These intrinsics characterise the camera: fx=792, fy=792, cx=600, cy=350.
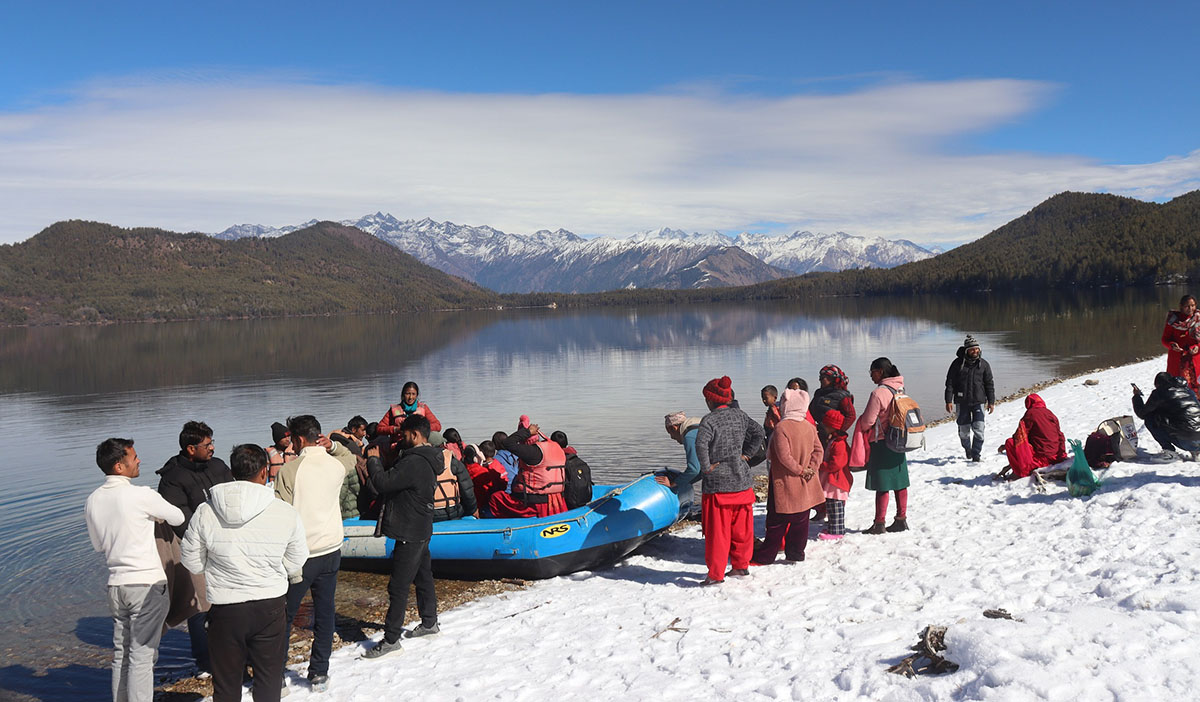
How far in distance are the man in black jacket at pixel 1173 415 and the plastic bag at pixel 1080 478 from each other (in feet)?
3.90

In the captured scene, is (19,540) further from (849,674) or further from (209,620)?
(849,674)

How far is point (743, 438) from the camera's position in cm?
851

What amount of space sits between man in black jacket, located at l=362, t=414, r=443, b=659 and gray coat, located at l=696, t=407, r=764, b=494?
276cm

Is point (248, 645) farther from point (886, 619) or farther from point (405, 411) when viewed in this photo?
point (405, 411)

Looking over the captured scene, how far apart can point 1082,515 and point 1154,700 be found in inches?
185

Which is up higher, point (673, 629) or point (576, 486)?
point (576, 486)

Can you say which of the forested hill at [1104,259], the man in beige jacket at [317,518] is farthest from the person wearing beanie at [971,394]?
the forested hill at [1104,259]

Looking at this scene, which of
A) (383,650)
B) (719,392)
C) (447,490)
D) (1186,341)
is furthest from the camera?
(1186,341)

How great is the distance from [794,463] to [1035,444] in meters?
4.60

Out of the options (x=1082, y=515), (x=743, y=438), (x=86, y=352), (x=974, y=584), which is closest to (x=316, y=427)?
(x=743, y=438)

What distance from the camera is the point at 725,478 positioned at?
27.5 feet

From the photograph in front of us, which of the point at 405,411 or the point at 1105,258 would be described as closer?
the point at 405,411

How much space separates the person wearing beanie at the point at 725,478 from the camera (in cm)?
837

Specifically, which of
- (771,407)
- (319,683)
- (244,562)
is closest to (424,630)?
(319,683)
